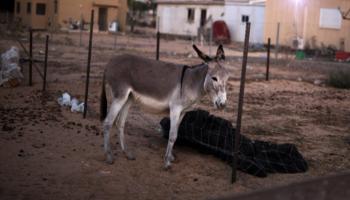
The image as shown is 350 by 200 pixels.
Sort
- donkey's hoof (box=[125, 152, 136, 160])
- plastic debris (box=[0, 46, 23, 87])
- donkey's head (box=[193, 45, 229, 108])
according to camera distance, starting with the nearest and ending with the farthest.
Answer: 1. donkey's head (box=[193, 45, 229, 108])
2. donkey's hoof (box=[125, 152, 136, 160])
3. plastic debris (box=[0, 46, 23, 87])

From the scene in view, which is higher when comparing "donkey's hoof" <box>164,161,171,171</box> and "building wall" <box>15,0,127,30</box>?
"building wall" <box>15,0,127,30</box>

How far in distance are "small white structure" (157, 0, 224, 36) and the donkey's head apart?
38.7 m

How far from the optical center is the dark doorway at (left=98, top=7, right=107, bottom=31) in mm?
50500

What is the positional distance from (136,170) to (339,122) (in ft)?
20.1

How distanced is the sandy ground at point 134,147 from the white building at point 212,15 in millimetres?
27320

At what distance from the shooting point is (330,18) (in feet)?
109

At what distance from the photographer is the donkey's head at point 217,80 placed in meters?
6.85

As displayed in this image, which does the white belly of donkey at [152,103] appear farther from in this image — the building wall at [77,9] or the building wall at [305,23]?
the building wall at [77,9]

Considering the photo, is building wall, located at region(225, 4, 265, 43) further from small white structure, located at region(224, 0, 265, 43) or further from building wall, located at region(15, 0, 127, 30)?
building wall, located at region(15, 0, 127, 30)

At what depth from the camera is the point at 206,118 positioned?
336 inches

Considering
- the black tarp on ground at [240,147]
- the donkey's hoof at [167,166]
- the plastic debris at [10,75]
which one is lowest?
the donkey's hoof at [167,166]

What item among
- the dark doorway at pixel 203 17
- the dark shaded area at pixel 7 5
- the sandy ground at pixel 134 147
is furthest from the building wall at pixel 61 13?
the sandy ground at pixel 134 147

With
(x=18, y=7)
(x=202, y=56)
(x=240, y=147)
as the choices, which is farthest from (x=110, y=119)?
(x=18, y=7)

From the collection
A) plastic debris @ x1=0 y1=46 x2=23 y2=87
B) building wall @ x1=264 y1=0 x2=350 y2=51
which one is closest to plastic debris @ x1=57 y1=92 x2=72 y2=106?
plastic debris @ x1=0 y1=46 x2=23 y2=87
